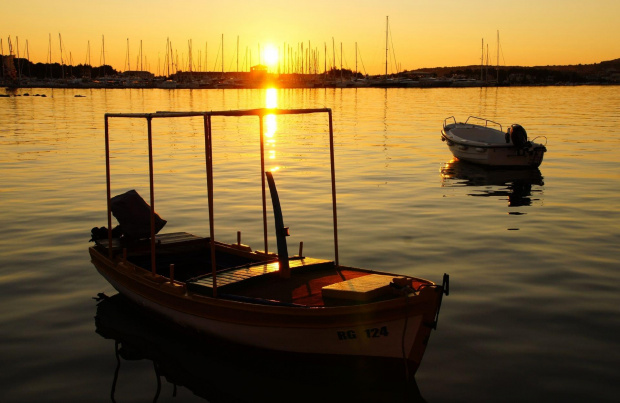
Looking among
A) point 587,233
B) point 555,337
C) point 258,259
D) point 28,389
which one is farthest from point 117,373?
point 587,233

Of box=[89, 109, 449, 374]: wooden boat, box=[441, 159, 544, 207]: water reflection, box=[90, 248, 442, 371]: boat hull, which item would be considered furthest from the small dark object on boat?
box=[441, 159, 544, 207]: water reflection

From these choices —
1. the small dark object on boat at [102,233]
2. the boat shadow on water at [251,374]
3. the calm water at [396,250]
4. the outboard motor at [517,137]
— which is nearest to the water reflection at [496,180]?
the calm water at [396,250]

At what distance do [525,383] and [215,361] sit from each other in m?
4.53

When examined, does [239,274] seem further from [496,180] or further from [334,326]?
[496,180]

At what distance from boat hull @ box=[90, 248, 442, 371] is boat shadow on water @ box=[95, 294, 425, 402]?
0.74ft

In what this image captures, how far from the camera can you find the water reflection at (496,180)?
985 inches

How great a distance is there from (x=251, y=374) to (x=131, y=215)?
16.5 feet

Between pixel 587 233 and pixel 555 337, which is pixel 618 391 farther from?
pixel 587 233

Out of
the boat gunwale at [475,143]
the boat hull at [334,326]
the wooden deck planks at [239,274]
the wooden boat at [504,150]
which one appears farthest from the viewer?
the boat gunwale at [475,143]

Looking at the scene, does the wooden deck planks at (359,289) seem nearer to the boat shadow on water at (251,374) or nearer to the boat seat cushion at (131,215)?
the boat shadow on water at (251,374)

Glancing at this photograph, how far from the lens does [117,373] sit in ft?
32.9

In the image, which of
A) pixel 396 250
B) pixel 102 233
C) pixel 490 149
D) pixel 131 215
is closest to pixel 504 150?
pixel 490 149

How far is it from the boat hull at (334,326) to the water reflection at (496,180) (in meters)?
14.8

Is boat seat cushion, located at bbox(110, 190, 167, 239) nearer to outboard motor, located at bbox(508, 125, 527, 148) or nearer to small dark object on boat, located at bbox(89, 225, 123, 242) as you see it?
small dark object on boat, located at bbox(89, 225, 123, 242)
